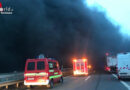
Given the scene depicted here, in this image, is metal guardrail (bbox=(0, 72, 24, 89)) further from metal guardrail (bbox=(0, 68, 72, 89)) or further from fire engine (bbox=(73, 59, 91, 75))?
fire engine (bbox=(73, 59, 91, 75))

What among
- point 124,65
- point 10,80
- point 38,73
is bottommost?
point 10,80

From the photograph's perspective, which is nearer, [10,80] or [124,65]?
[10,80]

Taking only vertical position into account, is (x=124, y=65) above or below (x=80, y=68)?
above

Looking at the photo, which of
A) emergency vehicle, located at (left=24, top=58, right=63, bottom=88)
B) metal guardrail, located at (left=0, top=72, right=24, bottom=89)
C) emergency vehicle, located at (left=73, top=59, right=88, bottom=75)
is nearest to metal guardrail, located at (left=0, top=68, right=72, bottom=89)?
metal guardrail, located at (left=0, top=72, right=24, bottom=89)

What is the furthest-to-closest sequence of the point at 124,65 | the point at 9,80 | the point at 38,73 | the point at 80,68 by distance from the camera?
the point at 80,68 → the point at 124,65 → the point at 38,73 → the point at 9,80

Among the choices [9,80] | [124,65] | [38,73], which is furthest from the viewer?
[124,65]

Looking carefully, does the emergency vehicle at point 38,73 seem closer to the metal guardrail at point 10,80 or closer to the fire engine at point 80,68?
the metal guardrail at point 10,80

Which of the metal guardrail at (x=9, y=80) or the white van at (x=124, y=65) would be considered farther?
the white van at (x=124, y=65)

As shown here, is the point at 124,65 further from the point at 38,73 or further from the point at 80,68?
the point at 38,73

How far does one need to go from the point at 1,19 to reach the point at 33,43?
7747mm

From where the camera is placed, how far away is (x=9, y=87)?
1131cm

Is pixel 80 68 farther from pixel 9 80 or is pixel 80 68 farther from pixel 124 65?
pixel 9 80

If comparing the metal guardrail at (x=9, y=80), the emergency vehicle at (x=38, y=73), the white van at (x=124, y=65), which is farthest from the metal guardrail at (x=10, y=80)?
the white van at (x=124, y=65)

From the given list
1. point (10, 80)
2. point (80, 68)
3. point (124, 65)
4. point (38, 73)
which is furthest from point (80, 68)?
point (10, 80)
